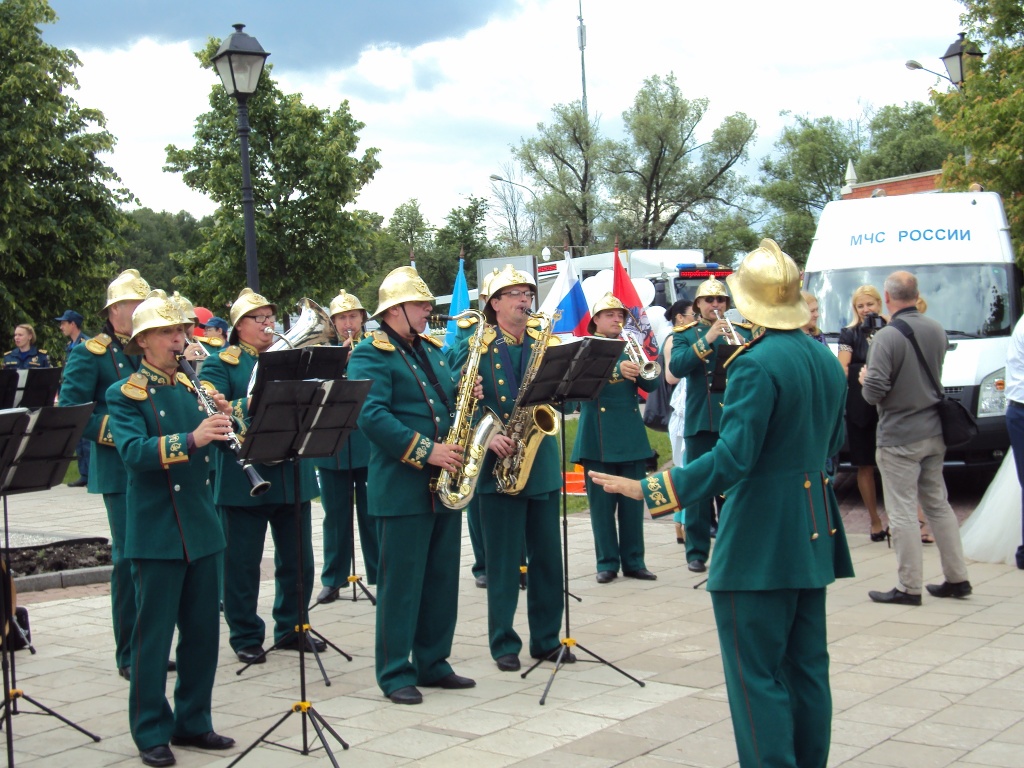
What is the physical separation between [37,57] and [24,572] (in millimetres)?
21425

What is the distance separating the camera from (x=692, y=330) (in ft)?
31.7

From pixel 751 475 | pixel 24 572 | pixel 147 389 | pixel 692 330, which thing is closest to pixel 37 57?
pixel 24 572

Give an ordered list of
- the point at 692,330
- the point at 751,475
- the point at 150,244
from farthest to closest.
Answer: the point at 150,244, the point at 692,330, the point at 751,475

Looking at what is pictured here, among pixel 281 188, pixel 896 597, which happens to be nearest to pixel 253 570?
pixel 896 597

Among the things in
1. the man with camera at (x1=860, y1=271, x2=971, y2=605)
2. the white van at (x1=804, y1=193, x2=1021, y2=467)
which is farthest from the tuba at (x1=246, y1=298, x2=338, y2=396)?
the white van at (x1=804, y1=193, x2=1021, y2=467)

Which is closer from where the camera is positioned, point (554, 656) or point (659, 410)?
point (554, 656)

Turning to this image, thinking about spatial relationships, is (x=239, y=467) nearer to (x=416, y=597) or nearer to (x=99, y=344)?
(x=99, y=344)

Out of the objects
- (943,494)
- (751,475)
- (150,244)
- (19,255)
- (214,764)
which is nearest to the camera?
(751,475)

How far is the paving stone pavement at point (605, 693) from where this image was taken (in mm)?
5543

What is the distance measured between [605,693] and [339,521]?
3334mm

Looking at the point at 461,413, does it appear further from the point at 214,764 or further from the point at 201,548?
the point at 214,764

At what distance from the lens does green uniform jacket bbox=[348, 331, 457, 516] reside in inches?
250

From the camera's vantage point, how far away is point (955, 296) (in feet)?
41.7

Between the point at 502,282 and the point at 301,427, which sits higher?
the point at 502,282
